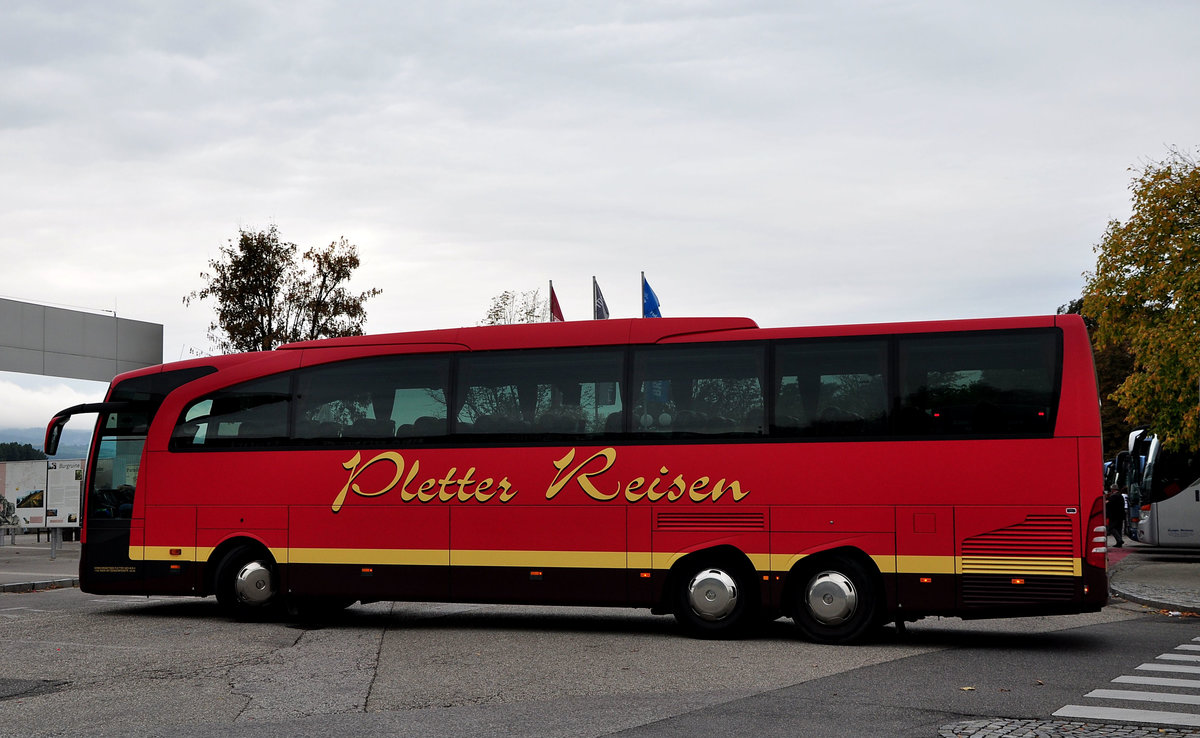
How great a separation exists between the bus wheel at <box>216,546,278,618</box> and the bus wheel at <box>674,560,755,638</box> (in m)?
5.06

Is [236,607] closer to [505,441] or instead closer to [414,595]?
[414,595]

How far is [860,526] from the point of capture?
41.3 feet

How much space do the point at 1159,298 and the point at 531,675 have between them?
25.1m

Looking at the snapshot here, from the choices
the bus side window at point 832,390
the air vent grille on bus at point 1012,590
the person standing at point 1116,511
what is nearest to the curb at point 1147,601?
the air vent grille on bus at point 1012,590

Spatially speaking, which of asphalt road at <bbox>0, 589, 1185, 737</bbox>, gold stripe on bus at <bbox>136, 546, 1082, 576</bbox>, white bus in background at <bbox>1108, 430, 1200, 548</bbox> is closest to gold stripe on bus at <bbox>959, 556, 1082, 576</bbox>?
gold stripe on bus at <bbox>136, 546, 1082, 576</bbox>

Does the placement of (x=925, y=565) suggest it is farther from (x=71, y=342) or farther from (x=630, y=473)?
(x=71, y=342)

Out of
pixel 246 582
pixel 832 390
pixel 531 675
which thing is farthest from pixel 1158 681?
pixel 246 582

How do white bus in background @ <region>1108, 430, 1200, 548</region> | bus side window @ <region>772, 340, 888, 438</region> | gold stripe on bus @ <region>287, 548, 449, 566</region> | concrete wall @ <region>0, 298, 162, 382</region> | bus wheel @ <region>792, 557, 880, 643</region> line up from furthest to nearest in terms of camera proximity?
white bus in background @ <region>1108, 430, 1200, 548</region> → concrete wall @ <region>0, 298, 162, 382</region> → gold stripe on bus @ <region>287, 548, 449, 566</region> → bus side window @ <region>772, 340, 888, 438</region> → bus wheel @ <region>792, 557, 880, 643</region>

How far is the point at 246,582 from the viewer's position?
1491cm

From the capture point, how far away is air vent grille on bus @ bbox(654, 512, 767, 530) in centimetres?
1297

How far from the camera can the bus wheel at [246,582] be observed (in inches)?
585

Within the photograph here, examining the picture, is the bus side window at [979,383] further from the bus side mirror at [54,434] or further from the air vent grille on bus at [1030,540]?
the bus side mirror at [54,434]

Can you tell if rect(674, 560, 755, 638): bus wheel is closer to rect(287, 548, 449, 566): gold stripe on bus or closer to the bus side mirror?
rect(287, 548, 449, 566): gold stripe on bus

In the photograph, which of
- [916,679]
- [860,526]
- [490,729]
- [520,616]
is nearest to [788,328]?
[860,526]
